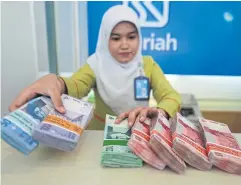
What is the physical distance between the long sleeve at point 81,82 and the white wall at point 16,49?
388 millimetres

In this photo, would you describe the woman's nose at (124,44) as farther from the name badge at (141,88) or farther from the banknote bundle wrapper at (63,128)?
the banknote bundle wrapper at (63,128)

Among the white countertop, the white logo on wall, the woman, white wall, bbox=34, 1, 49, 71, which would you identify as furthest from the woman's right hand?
the white logo on wall

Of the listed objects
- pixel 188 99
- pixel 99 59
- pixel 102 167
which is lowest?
pixel 188 99

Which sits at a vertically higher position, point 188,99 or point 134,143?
point 134,143

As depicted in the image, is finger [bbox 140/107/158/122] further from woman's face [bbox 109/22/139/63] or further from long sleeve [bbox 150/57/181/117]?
woman's face [bbox 109/22/139/63]

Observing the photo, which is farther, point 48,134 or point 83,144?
point 83,144

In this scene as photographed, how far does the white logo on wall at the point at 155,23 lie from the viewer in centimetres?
157

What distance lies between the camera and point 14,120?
57 cm

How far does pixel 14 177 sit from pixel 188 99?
101 centimetres

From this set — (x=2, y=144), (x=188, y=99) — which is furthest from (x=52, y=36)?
(x=2, y=144)

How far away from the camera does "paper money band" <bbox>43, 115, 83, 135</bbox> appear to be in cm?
58

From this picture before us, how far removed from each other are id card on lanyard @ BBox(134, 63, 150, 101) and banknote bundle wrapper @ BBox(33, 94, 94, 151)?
418mm

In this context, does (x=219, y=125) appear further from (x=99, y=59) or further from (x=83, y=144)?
(x=99, y=59)

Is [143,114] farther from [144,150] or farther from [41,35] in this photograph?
[41,35]
